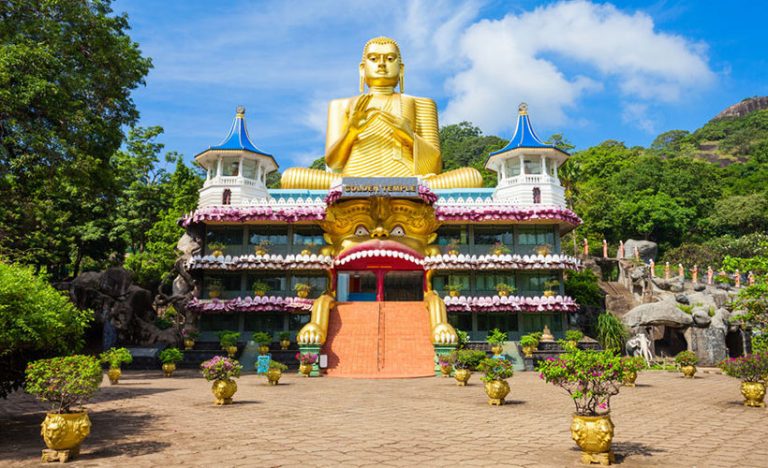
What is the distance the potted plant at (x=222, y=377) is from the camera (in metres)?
13.6

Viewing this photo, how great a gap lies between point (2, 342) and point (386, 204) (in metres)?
21.3

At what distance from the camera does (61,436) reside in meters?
7.98

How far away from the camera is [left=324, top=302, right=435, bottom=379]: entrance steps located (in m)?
21.7

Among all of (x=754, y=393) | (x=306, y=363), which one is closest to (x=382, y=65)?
(x=306, y=363)

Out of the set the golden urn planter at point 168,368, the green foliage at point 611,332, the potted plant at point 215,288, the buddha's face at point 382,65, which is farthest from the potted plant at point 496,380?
the buddha's face at point 382,65

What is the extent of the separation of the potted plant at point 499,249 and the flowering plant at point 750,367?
15442 mm

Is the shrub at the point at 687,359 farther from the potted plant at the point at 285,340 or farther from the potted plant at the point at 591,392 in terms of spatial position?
the potted plant at the point at 285,340

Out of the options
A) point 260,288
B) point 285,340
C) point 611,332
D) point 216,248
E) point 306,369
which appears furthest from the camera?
point 216,248

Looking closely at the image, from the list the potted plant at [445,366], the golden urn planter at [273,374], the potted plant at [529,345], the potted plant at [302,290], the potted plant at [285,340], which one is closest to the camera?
the golden urn planter at [273,374]

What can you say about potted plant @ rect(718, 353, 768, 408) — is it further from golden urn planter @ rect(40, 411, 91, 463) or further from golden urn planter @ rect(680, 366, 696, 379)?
golden urn planter @ rect(40, 411, 91, 463)

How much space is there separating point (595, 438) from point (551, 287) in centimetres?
2226

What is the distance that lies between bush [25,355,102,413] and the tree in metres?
11.2

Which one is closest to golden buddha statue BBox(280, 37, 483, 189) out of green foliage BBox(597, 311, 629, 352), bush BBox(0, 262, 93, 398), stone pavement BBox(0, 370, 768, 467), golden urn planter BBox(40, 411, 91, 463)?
green foliage BBox(597, 311, 629, 352)

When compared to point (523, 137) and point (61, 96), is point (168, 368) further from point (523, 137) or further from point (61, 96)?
point (523, 137)
